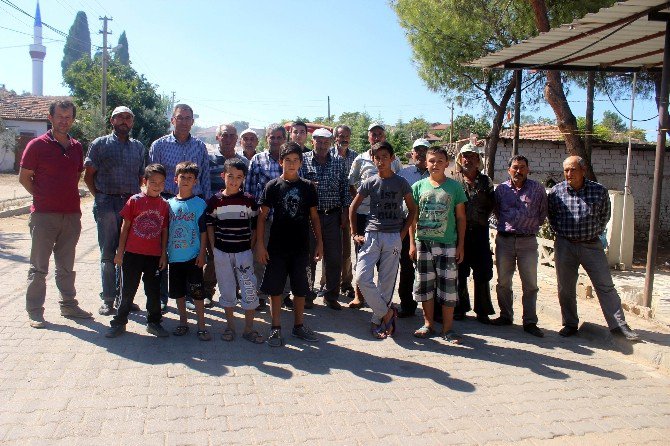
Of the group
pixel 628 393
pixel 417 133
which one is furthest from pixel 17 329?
pixel 417 133

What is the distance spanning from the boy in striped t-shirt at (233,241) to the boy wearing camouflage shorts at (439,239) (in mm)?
1548

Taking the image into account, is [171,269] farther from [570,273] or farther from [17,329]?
[570,273]

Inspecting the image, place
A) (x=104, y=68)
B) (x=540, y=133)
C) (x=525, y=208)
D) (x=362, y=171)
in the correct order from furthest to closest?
1. (x=104, y=68)
2. (x=540, y=133)
3. (x=362, y=171)
4. (x=525, y=208)

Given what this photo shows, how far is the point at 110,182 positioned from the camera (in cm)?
566

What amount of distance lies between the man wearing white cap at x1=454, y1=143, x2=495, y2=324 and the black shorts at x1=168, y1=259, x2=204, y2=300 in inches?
104

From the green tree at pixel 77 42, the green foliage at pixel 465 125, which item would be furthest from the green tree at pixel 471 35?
the green tree at pixel 77 42

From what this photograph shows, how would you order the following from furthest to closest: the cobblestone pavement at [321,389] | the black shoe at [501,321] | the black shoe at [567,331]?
1. the black shoe at [501,321]
2. the black shoe at [567,331]
3. the cobblestone pavement at [321,389]

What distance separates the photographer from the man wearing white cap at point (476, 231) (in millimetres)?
5820

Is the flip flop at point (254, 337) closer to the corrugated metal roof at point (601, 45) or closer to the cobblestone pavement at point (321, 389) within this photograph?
the cobblestone pavement at point (321, 389)

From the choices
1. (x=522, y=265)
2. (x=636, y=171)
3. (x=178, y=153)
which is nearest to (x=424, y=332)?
(x=522, y=265)

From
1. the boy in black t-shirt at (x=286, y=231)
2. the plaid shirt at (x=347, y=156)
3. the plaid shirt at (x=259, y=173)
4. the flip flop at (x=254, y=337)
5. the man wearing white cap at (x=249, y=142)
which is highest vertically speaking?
the man wearing white cap at (x=249, y=142)

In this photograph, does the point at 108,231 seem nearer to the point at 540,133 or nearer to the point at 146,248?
the point at 146,248

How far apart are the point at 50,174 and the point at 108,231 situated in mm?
754

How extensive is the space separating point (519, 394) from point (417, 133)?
144 ft
